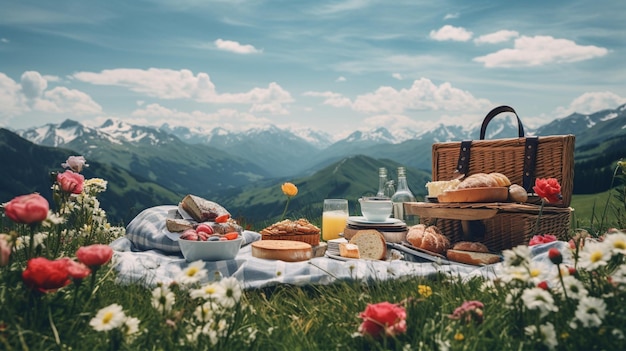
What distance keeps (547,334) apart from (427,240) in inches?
99.9

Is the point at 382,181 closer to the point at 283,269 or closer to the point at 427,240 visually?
the point at 427,240

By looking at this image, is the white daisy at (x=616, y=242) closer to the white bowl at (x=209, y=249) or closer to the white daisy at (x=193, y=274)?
the white daisy at (x=193, y=274)

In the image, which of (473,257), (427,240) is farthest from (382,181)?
(473,257)

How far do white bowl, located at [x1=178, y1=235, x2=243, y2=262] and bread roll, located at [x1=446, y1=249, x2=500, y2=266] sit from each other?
6.74 feet

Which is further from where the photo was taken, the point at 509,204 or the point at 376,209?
the point at 376,209

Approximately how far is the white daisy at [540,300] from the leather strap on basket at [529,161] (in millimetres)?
3498

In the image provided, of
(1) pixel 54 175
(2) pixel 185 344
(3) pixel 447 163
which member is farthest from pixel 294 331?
(3) pixel 447 163

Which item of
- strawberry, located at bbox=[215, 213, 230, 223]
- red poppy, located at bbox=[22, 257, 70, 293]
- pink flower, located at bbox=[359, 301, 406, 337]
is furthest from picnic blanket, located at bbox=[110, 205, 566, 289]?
red poppy, located at bbox=[22, 257, 70, 293]

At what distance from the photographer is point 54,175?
4148 mm

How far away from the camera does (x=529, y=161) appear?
562 cm

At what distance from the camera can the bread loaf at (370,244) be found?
484cm

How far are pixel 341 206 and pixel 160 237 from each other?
6.54ft

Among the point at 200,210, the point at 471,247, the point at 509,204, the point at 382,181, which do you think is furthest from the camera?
the point at 382,181

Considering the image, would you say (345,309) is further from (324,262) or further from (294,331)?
(324,262)
